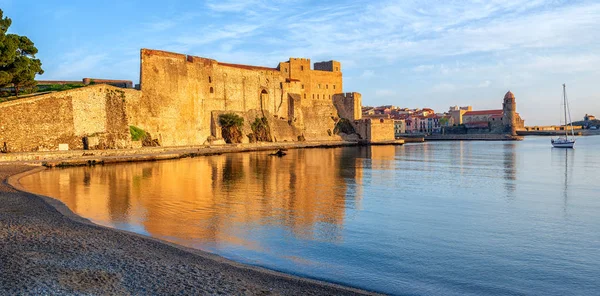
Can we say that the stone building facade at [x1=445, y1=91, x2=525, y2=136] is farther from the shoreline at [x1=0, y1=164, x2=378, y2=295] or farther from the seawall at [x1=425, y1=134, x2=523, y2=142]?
the shoreline at [x1=0, y1=164, x2=378, y2=295]

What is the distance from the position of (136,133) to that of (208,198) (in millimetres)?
16410

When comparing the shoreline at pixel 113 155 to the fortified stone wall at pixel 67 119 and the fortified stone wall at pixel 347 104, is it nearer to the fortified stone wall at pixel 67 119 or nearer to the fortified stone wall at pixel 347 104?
the fortified stone wall at pixel 67 119

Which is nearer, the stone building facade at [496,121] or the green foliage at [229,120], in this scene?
the green foliage at [229,120]

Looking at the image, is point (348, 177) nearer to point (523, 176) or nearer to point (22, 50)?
point (523, 176)

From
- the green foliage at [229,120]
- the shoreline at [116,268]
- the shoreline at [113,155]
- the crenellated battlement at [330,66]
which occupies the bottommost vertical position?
the shoreline at [116,268]

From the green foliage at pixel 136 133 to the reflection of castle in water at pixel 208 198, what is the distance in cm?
700

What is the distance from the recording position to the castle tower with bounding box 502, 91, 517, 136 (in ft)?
226

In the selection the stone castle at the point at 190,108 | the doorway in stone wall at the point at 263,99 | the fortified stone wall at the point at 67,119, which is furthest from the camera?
the doorway in stone wall at the point at 263,99

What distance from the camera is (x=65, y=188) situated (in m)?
13.1

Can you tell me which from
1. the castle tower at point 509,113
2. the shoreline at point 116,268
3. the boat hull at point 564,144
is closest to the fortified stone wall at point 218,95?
the boat hull at point 564,144

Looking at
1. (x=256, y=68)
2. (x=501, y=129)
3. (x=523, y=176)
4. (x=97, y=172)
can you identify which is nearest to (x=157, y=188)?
(x=97, y=172)

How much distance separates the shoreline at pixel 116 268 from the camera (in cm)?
443

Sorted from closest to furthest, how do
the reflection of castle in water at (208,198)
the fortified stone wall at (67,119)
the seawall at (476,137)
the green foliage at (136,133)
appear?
the reflection of castle in water at (208,198)
the fortified stone wall at (67,119)
the green foliage at (136,133)
the seawall at (476,137)

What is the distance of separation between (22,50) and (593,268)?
21.6 metres
